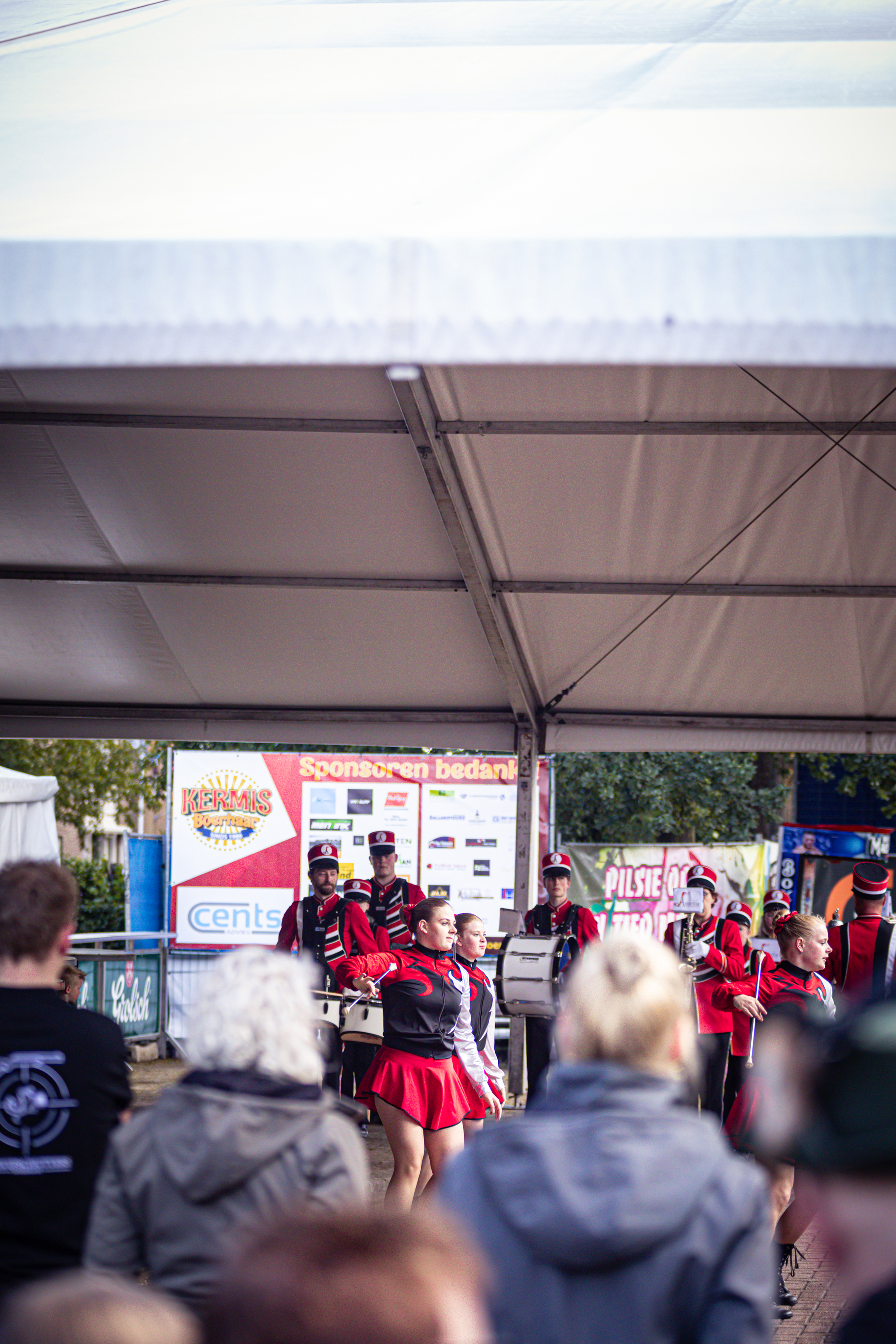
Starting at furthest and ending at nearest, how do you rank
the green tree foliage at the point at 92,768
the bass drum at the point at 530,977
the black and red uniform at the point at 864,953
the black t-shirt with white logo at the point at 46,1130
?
the green tree foliage at the point at 92,768
the bass drum at the point at 530,977
the black and red uniform at the point at 864,953
the black t-shirt with white logo at the point at 46,1130

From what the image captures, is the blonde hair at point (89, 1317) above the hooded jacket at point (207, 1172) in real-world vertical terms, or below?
above

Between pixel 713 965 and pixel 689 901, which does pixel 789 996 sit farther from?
pixel 689 901

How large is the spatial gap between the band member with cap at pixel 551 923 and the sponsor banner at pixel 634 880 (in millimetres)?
4581

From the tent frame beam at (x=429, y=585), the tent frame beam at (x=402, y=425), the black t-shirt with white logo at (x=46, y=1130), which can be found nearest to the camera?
the black t-shirt with white logo at (x=46, y=1130)

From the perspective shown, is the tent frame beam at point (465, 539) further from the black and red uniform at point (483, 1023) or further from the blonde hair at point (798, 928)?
the blonde hair at point (798, 928)

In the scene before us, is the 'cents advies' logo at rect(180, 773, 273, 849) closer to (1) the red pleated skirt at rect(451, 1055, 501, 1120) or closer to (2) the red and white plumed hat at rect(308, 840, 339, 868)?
(2) the red and white plumed hat at rect(308, 840, 339, 868)

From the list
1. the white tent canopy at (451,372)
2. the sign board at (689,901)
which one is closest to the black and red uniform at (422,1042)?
the sign board at (689,901)

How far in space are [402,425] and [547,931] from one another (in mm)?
4458

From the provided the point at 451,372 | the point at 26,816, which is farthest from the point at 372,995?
the point at 26,816

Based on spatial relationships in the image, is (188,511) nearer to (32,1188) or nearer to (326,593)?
(326,593)

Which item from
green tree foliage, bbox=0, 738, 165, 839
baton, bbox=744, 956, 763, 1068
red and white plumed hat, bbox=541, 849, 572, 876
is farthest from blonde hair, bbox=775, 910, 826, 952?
green tree foliage, bbox=0, 738, 165, 839

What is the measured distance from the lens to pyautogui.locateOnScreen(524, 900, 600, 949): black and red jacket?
30.0 ft

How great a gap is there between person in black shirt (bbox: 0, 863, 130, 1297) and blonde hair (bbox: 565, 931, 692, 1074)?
1.17m

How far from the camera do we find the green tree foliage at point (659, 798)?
20109mm
